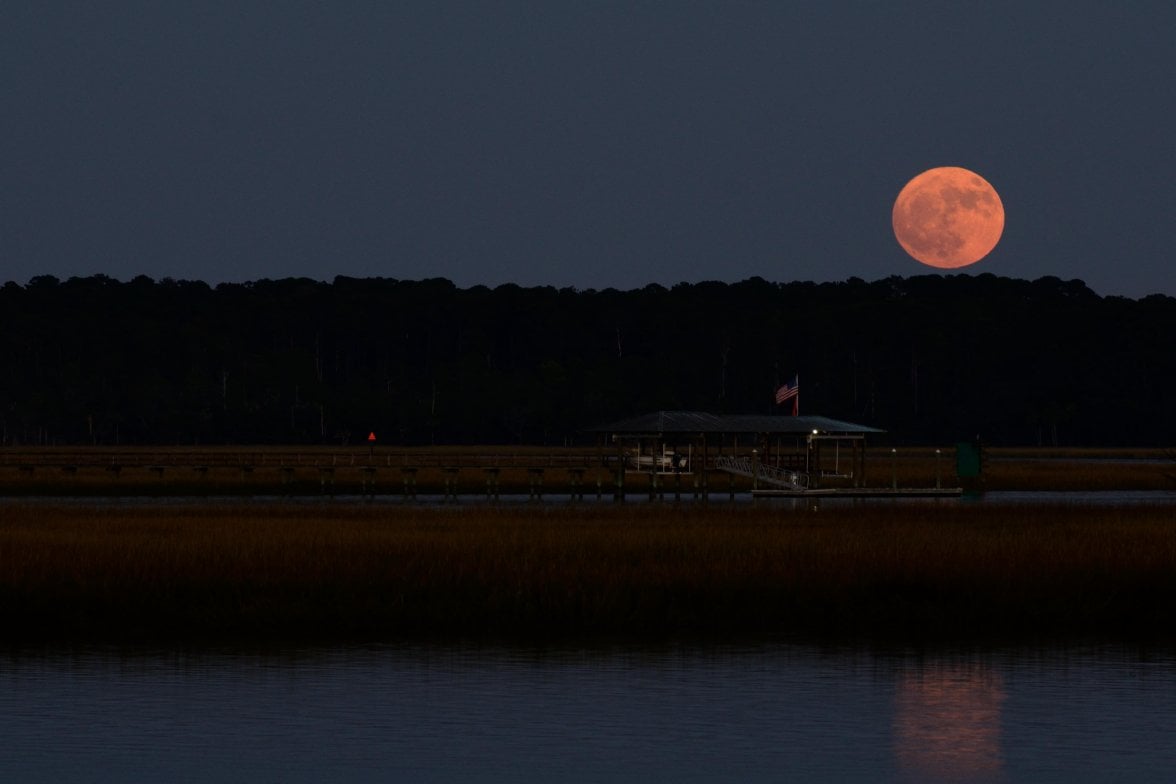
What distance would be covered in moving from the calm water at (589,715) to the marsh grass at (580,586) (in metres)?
2.97

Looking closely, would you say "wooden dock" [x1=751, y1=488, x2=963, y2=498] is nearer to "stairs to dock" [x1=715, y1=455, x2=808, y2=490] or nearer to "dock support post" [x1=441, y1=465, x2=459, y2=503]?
"stairs to dock" [x1=715, y1=455, x2=808, y2=490]

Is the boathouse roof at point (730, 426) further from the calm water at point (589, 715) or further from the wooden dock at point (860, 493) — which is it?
the calm water at point (589, 715)

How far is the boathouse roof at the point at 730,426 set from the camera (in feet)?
318

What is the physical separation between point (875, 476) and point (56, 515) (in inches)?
2538

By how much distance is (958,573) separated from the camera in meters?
43.0

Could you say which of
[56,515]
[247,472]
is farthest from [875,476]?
[56,515]

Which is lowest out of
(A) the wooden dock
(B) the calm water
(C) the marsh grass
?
(B) the calm water

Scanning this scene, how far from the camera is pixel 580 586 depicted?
1614 inches

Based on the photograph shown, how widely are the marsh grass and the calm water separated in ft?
9.75

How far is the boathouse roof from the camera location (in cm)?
9700

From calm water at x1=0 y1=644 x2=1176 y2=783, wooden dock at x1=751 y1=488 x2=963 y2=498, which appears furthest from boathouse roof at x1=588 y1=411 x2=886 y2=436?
calm water at x1=0 y1=644 x2=1176 y2=783

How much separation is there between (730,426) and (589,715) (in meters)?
70.8

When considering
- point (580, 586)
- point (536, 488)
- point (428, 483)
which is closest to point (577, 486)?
point (536, 488)

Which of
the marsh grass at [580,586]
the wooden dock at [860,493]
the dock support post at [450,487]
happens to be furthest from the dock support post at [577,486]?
the marsh grass at [580,586]
